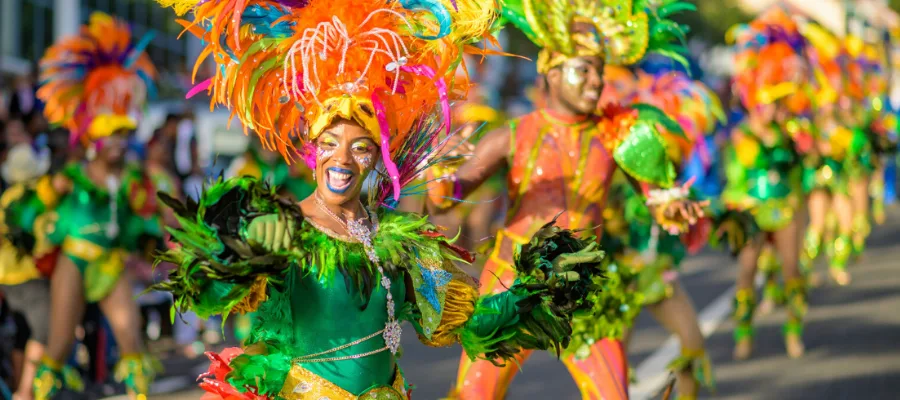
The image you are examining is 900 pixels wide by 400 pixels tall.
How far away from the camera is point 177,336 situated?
40.1 feet

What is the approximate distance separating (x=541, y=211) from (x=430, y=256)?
5.98 feet

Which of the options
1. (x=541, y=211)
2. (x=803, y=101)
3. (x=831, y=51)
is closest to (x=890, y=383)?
(x=803, y=101)

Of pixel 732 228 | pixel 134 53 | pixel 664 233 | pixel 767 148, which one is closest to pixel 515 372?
pixel 732 228

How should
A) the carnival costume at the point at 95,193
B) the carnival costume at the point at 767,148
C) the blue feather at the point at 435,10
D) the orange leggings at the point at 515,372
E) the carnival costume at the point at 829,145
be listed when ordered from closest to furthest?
the blue feather at the point at 435,10 → the orange leggings at the point at 515,372 → the carnival costume at the point at 95,193 → the carnival costume at the point at 767,148 → the carnival costume at the point at 829,145

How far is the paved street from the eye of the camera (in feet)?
31.3

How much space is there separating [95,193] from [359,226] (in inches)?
191

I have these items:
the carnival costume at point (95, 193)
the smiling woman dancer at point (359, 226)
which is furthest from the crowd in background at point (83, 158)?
the smiling woman dancer at point (359, 226)

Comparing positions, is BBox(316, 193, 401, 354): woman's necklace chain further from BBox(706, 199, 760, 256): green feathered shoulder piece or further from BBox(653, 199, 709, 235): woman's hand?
BBox(706, 199, 760, 256): green feathered shoulder piece

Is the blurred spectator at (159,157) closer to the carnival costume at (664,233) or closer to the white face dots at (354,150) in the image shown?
the carnival costume at (664,233)

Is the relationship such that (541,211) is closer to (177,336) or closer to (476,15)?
(476,15)

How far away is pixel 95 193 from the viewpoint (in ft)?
29.2

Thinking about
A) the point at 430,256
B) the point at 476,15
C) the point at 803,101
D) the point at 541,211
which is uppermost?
the point at 476,15

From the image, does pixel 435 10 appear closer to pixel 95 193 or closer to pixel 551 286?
pixel 551 286

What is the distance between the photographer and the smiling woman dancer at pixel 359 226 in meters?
4.28
